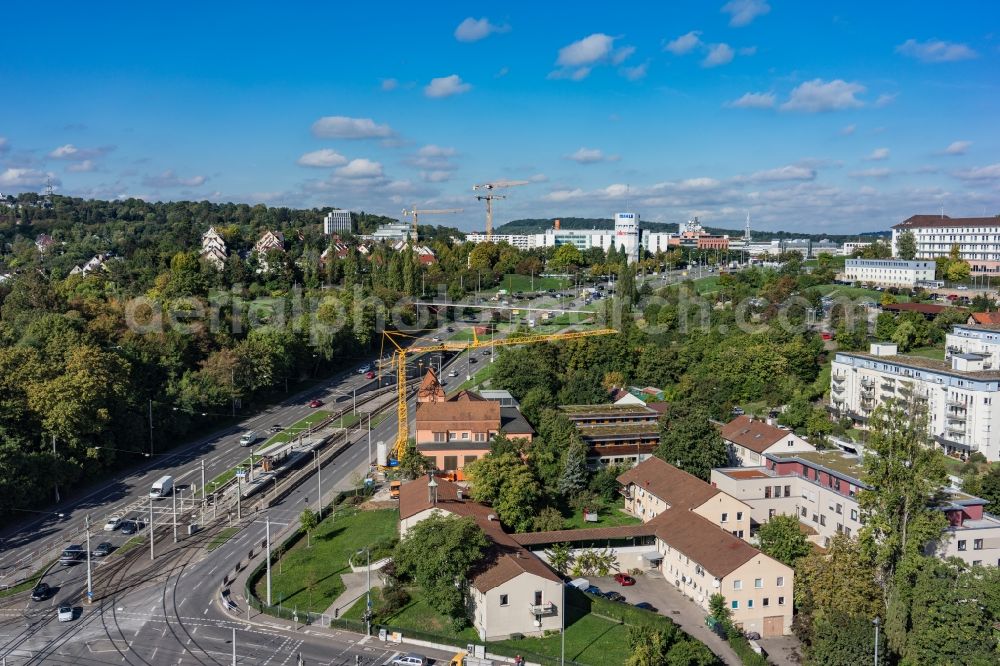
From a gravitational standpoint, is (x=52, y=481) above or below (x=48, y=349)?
below

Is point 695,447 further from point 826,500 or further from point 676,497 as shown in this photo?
point 826,500

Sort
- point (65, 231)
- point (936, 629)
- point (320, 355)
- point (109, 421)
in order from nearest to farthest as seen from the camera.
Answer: point (936, 629) → point (109, 421) → point (320, 355) → point (65, 231)

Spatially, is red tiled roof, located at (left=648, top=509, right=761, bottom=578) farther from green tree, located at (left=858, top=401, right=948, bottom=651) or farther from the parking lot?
green tree, located at (left=858, top=401, right=948, bottom=651)

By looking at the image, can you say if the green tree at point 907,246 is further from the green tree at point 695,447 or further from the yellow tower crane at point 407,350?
the green tree at point 695,447

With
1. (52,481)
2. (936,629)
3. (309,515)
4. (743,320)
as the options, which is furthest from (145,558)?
(743,320)

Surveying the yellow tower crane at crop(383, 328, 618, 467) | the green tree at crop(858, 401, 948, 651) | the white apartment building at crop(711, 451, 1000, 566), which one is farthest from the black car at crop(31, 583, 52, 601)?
the green tree at crop(858, 401, 948, 651)

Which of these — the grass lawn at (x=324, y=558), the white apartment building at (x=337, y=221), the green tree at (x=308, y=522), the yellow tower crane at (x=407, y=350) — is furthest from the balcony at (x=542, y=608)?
the white apartment building at (x=337, y=221)

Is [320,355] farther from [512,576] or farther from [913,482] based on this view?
[913,482]
